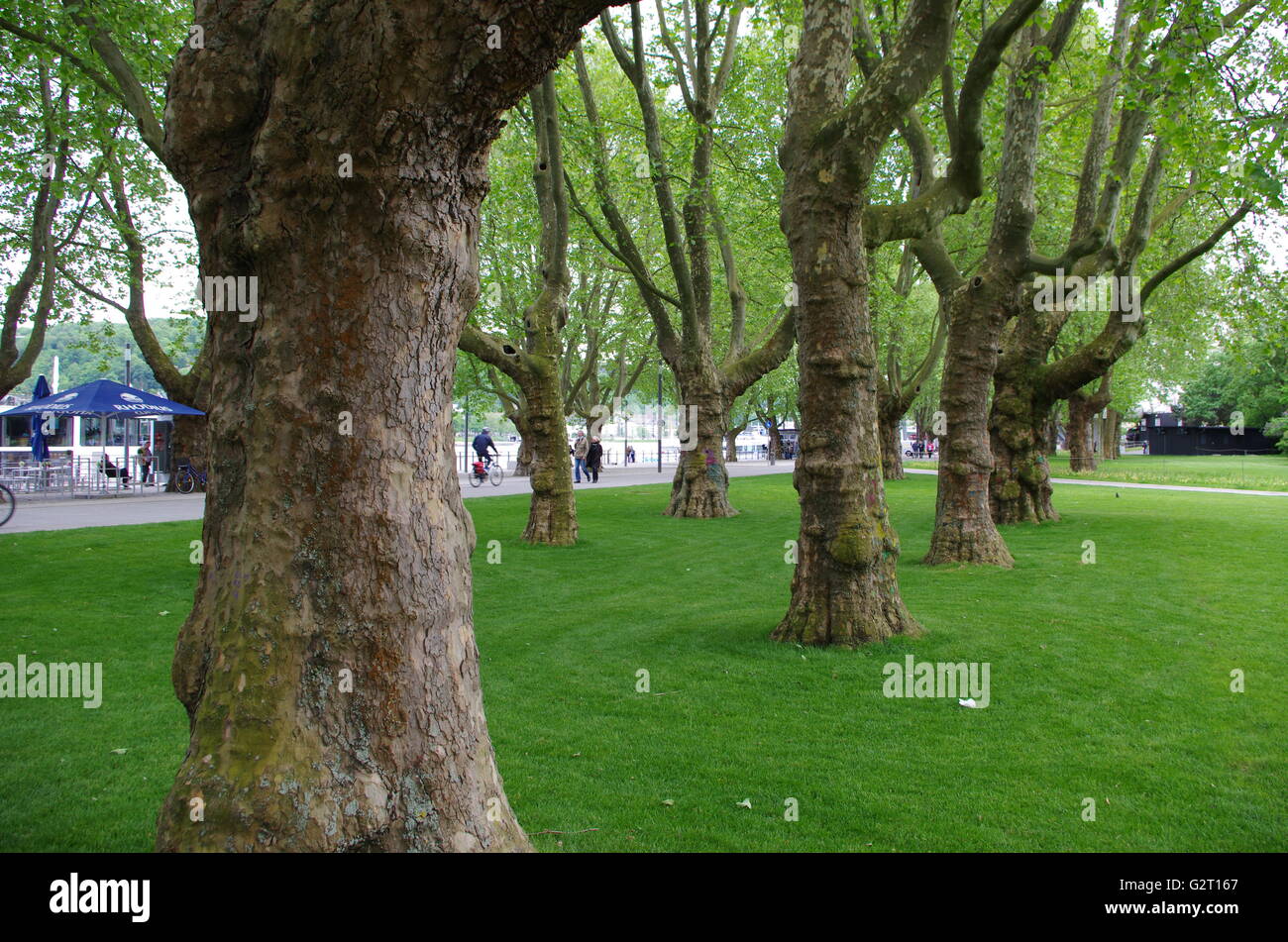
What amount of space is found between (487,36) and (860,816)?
12.4 feet

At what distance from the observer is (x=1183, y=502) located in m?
23.6

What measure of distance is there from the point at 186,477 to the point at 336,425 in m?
28.3

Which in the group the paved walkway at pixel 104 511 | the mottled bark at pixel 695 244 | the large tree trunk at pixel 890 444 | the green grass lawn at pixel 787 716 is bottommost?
the green grass lawn at pixel 787 716

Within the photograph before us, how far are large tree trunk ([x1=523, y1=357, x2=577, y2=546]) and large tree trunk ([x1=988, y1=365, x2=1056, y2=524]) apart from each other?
28.4 ft

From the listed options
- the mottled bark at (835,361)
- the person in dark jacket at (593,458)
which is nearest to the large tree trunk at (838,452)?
the mottled bark at (835,361)

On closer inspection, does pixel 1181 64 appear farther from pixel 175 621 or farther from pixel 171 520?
pixel 171 520

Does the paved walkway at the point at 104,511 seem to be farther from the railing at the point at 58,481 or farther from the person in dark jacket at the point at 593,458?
the person in dark jacket at the point at 593,458

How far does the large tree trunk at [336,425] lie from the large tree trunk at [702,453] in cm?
1721

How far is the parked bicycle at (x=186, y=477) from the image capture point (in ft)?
91.4

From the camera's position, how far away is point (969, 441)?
12398 millimetres

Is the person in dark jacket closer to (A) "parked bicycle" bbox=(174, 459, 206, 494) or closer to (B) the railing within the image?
(A) "parked bicycle" bbox=(174, 459, 206, 494)

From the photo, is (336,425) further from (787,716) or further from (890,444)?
(890,444)

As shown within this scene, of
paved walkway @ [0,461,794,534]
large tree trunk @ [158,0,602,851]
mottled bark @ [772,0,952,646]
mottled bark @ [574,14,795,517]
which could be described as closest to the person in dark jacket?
paved walkway @ [0,461,794,534]

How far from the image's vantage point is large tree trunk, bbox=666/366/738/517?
20.3 meters
